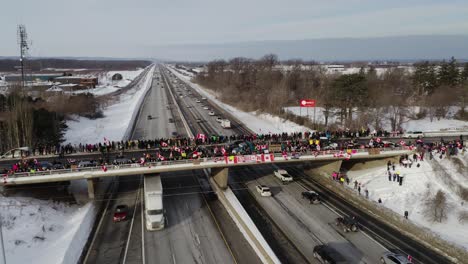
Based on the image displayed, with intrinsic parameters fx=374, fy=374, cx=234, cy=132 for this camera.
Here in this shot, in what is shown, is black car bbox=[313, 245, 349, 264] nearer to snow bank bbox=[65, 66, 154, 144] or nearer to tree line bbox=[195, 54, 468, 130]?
tree line bbox=[195, 54, 468, 130]

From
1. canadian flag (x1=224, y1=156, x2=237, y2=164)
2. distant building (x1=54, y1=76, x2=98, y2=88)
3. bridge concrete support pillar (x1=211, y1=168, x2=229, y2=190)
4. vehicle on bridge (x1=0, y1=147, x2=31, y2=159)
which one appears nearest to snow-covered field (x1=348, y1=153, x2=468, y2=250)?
canadian flag (x1=224, y1=156, x2=237, y2=164)

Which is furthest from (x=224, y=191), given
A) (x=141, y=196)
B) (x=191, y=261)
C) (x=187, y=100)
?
(x=187, y=100)

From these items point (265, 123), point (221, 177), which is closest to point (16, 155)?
point (221, 177)

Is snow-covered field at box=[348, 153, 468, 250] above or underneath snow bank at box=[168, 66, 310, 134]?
underneath

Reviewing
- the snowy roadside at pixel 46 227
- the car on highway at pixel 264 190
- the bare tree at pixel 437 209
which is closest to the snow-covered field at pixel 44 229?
the snowy roadside at pixel 46 227

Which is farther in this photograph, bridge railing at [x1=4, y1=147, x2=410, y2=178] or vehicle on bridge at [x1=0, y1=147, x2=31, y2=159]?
vehicle on bridge at [x1=0, y1=147, x2=31, y2=159]

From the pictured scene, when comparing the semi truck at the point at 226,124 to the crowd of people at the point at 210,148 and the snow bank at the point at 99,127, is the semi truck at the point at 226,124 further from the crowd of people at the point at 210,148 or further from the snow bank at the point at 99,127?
the crowd of people at the point at 210,148

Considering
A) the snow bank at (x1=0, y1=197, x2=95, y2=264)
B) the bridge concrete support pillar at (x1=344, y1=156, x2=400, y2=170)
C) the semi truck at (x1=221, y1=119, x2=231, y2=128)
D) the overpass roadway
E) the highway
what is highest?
the overpass roadway
